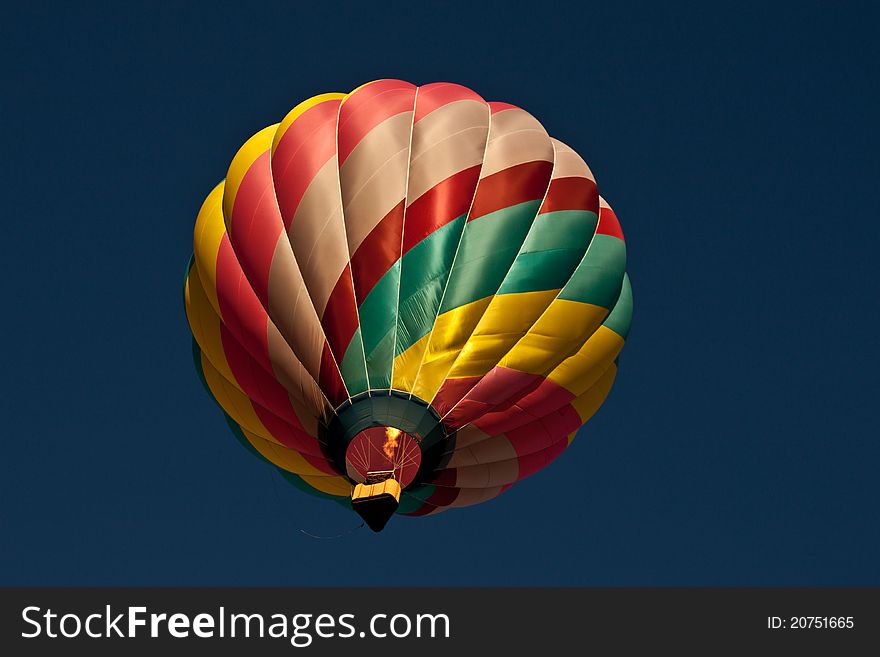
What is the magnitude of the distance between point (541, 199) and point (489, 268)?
1.22 m

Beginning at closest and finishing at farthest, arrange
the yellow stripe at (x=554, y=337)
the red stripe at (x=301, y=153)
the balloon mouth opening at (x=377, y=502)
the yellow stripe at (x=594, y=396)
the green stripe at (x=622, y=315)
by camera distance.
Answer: the balloon mouth opening at (x=377, y=502) → the yellow stripe at (x=554, y=337) → the red stripe at (x=301, y=153) → the green stripe at (x=622, y=315) → the yellow stripe at (x=594, y=396)

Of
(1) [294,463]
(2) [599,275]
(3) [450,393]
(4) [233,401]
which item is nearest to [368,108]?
(2) [599,275]

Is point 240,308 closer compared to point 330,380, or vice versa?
point 330,380

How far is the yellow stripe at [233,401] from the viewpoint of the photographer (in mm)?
19688

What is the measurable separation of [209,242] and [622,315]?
4.71 meters

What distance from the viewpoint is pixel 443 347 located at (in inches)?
701

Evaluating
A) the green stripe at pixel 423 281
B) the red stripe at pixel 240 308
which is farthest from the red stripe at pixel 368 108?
the red stripe at pixel 240 308

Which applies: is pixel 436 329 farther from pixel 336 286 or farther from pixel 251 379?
pixel 251 379

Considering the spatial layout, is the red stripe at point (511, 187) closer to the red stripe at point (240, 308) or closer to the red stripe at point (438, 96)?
the red stripe at point (438, 96)

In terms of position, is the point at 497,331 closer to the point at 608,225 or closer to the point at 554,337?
the point at 554,337

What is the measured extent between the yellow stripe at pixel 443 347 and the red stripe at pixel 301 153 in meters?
2.08

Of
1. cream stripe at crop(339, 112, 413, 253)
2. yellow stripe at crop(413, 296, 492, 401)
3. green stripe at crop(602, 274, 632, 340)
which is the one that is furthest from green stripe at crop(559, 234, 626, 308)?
cream stripe at crop(339, 112, 413, 253)

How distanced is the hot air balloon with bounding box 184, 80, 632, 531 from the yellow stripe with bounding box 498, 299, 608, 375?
0.07 ft

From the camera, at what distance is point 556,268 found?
18.7 meters
